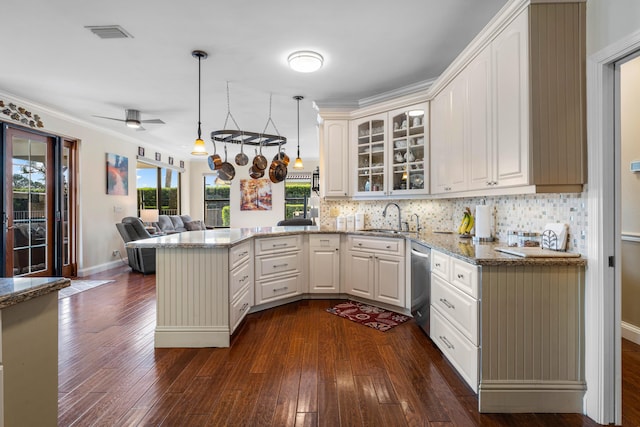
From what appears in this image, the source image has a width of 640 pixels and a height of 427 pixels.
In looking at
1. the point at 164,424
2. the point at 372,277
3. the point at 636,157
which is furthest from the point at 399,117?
the point at 164,424

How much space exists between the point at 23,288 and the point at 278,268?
9.16 ft

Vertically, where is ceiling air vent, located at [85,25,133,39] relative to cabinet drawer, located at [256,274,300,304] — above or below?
above

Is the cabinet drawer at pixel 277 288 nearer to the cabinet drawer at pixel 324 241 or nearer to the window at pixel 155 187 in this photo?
the cabinet drawer at pixel 324 241

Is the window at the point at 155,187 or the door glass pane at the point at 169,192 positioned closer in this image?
the window at the point at 155,187

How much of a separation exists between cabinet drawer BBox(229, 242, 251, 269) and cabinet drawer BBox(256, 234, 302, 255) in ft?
0.67

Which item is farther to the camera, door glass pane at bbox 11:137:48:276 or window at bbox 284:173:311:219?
window at bbox 284:173:311:219

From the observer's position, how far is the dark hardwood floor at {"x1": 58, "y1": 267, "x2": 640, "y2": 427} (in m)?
1.85

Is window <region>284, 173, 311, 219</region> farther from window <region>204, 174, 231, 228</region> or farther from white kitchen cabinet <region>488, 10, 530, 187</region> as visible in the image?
white kitchen cabinet <region>488, 10, 530, 187</region>

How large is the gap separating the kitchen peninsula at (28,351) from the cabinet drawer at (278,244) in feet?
7.81

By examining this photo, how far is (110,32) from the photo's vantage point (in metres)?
2.84

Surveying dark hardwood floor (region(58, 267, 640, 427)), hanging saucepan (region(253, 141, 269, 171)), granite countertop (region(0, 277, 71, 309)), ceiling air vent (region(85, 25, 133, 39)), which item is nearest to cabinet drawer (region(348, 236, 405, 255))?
dark hardwood floor (region(58, 267, 640, 427))

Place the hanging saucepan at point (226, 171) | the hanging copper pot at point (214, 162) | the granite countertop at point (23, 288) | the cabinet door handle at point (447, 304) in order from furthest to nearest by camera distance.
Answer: the hanging saucepan at point (226, 171), the hanging copper pot at point (214, 162), the cabinet door handle at point (447, 304), the granite countertop at point (23, 288)

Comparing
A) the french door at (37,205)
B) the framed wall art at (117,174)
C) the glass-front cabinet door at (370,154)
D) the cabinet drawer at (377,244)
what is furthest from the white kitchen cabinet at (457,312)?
the framed wall art at (117,174)

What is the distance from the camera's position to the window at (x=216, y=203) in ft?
33.5
